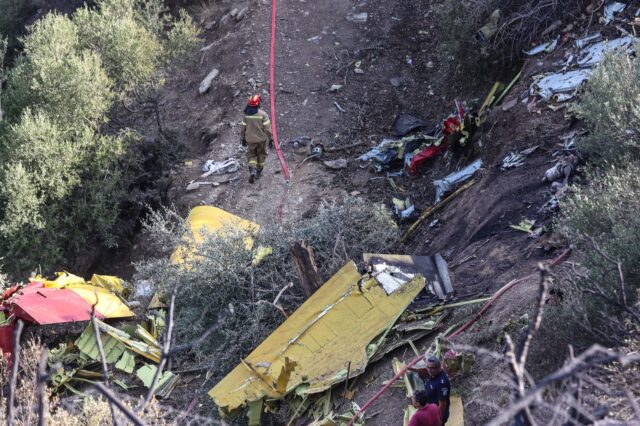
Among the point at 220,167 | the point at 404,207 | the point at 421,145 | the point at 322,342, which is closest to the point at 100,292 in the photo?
the point at 322,342

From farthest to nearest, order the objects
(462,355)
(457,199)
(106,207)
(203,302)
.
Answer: (106,207) → (457,199) → (203,302) → (462,355)

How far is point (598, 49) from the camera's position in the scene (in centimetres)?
1141

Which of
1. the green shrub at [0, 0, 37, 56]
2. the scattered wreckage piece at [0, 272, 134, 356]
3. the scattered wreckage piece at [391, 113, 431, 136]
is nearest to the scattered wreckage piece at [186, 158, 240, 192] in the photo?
the scattered wreckage piece at [391, 113, 431, 136]

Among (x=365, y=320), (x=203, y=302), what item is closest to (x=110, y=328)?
(x=203, y=302)

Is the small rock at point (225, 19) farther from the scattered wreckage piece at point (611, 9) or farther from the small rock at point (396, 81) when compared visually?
the scattered wreckage piece at point (611, 9)

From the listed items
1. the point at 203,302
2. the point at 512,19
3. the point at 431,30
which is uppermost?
the point at 203,302

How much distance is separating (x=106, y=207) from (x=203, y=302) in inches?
253

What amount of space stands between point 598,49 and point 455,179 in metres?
2.77

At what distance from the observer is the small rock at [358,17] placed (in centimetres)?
1769

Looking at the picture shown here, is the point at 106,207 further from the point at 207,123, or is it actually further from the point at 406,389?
the point at 406,389

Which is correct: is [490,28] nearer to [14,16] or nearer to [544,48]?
[544,48]

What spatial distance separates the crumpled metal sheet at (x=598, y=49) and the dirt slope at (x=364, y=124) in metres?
0.72

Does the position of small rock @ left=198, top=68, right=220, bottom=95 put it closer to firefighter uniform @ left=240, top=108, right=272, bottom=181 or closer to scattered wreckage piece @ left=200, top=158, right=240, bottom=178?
scattered wreckage piece @ left=200, top=158, right=240, bottom=178

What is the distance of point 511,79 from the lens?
13.0 metres
